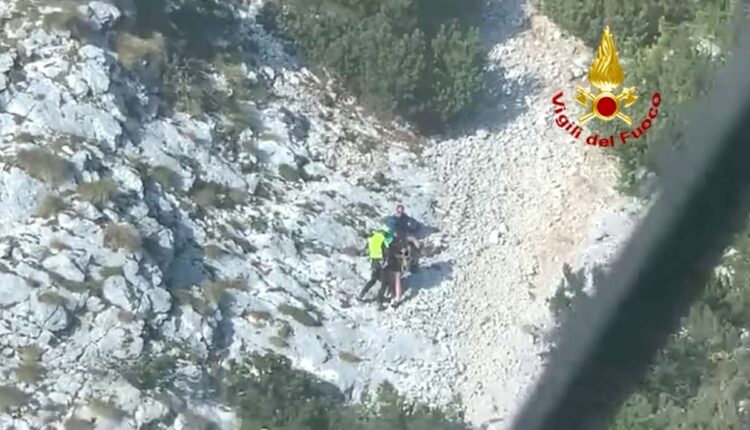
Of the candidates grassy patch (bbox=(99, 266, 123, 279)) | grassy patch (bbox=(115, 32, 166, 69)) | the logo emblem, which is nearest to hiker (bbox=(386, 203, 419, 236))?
grassy patch (bbox=(99, 266, 123, 279))

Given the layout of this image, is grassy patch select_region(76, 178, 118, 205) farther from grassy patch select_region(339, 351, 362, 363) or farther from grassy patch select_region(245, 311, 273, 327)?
grassy patch select_region(339, 351, 362, 363)

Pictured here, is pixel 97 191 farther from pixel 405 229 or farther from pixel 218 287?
pixel 405 229

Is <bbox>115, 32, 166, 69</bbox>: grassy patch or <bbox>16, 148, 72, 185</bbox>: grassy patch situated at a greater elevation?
<bbox>115, 32, 166, 69</bbox>: grassy patch

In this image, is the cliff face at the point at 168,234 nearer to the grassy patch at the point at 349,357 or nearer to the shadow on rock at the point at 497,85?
the grassy patch at the point at 349,357

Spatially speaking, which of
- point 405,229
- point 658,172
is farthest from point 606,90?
point 405,229

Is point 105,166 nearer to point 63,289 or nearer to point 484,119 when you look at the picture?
point 63,289

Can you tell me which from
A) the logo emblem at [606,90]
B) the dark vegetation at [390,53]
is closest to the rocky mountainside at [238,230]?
the dark vegetation at [390,53]

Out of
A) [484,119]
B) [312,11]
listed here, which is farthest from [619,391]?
[312,11]
